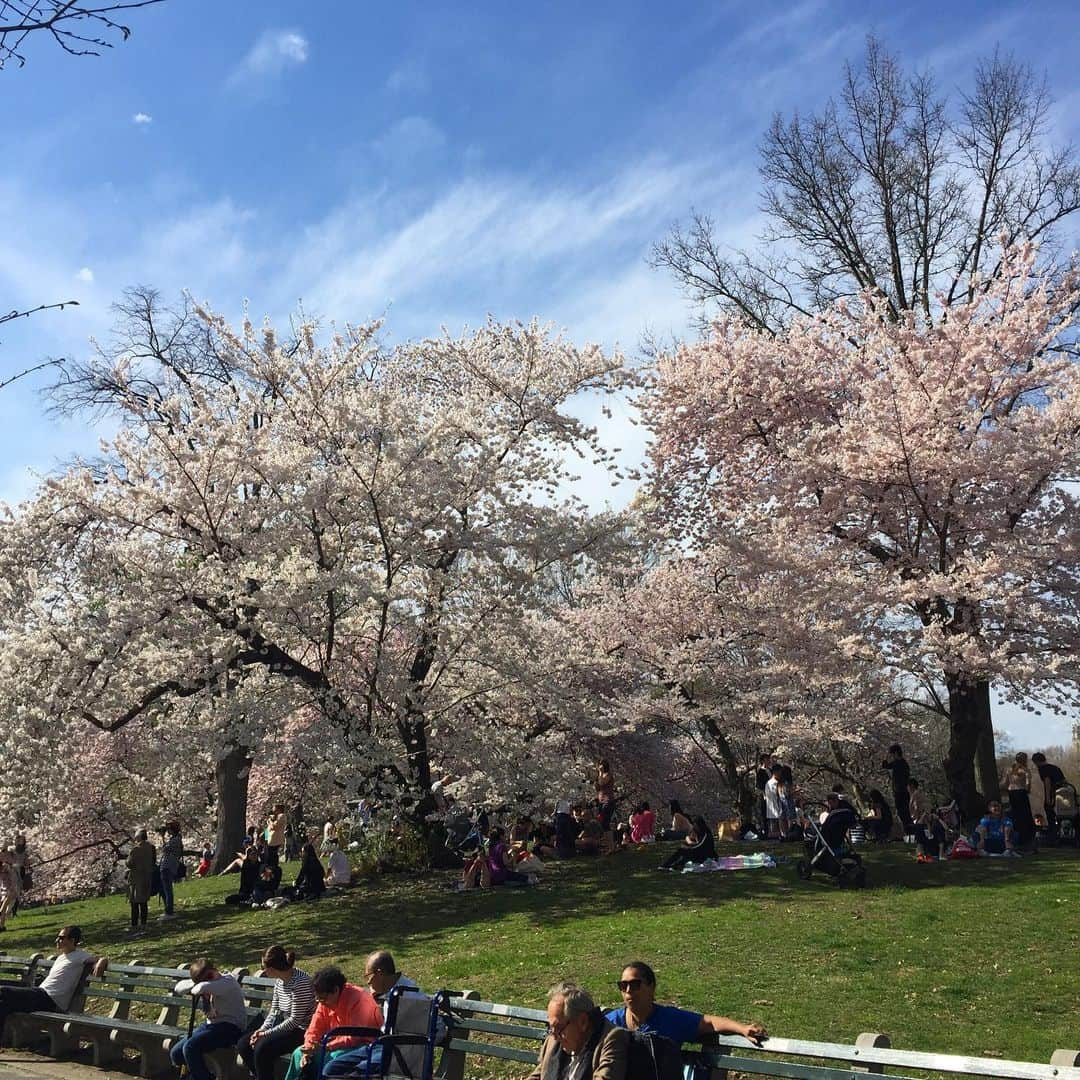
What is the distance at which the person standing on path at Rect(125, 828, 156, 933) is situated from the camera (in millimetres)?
16375

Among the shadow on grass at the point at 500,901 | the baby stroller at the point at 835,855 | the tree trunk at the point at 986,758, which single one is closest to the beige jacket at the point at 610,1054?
the shadow on grass at the point at 500,901

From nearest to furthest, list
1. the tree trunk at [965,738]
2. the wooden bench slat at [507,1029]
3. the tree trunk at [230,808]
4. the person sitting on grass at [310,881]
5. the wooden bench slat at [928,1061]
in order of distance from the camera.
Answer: the wooden bench slat at [928,1061], the wooden bench slat at [507,1029], the person sitting on grass at [310,881], the tree trunk at [965,738], the tree trunk at [230,808]

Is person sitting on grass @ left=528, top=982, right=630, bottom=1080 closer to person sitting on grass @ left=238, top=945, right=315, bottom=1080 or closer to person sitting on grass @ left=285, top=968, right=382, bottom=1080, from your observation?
person sitting on grass @ left=285, top=968, right=382, bottom=1080

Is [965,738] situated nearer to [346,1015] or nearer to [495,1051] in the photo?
[495,1051]

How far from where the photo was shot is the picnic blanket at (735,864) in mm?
15805

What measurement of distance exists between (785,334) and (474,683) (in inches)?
416

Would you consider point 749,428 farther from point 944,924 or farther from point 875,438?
point 944,924

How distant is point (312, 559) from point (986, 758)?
13015 mm

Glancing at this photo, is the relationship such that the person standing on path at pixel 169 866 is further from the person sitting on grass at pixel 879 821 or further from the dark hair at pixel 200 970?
the person sitting on grass at pixel 879 821

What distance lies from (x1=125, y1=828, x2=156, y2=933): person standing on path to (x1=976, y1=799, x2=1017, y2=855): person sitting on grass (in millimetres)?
12612

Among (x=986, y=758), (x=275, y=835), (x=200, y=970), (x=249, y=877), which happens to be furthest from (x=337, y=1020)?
(x=986, y=758)

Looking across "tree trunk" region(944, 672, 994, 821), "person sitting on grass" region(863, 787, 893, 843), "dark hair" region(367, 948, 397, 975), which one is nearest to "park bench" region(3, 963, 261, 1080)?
"dark hair" region(367, 948, 397, 975)

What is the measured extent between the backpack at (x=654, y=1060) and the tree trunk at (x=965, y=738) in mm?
14797

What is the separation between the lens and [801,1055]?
5738 millimetres
